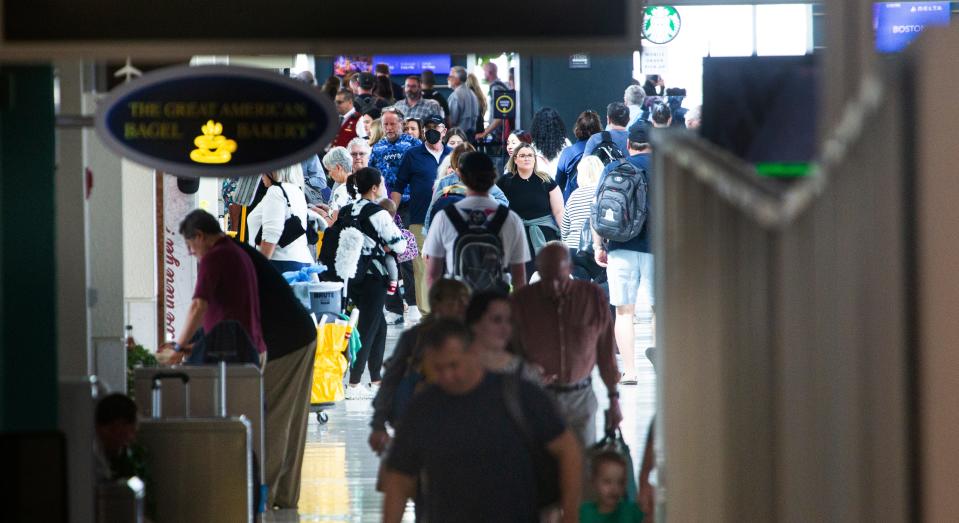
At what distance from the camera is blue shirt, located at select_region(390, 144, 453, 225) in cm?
569

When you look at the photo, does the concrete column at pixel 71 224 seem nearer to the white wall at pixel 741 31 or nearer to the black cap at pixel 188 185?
the black cap at pixel 188 185

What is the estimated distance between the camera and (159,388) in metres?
6.00

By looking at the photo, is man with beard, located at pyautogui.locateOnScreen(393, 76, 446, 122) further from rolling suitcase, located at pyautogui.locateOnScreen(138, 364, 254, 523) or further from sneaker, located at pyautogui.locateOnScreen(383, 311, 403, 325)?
rolling suitcase, located at pyautogui.locateOnScreen(138, 364, 254, 523)

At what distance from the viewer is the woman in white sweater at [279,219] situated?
20.2 ft

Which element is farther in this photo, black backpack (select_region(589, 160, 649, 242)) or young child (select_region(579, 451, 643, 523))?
black backpack (select_region(589, 160, 649, 242))

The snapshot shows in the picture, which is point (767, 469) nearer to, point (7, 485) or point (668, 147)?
point (668, 147)

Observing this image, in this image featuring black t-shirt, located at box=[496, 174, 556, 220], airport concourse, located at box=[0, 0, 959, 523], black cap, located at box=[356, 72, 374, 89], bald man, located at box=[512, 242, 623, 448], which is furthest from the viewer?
black cap, located at box=[356, 72, 374, 89]

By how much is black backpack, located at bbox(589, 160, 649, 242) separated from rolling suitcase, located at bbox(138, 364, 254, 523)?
→ 1.67m

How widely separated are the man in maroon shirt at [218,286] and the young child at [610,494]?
1749 millimetres

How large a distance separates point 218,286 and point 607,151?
1686 mm

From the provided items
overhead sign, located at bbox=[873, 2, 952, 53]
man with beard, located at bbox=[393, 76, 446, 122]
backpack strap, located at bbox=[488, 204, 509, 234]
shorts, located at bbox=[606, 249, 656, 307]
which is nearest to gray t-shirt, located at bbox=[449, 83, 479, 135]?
man with beard, located at bbox=[393, 76, 446, 122]

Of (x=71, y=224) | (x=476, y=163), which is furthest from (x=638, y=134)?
(x=71, y=224)

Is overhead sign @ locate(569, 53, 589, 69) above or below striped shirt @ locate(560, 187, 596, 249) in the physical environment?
above

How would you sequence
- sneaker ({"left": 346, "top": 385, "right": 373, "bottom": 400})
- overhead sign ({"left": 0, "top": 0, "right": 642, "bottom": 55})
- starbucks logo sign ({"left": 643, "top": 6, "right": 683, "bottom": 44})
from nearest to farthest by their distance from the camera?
overhead sign ({"left": 0, "top": 0, "right": 642, "bottom": 55})
sneaker ({"left": 346, "top": 385, "right": 373, "bottom": 400})
starbucks logo sign ({"left": 643, "top": 6, "right": 683, "bottom": 44})
